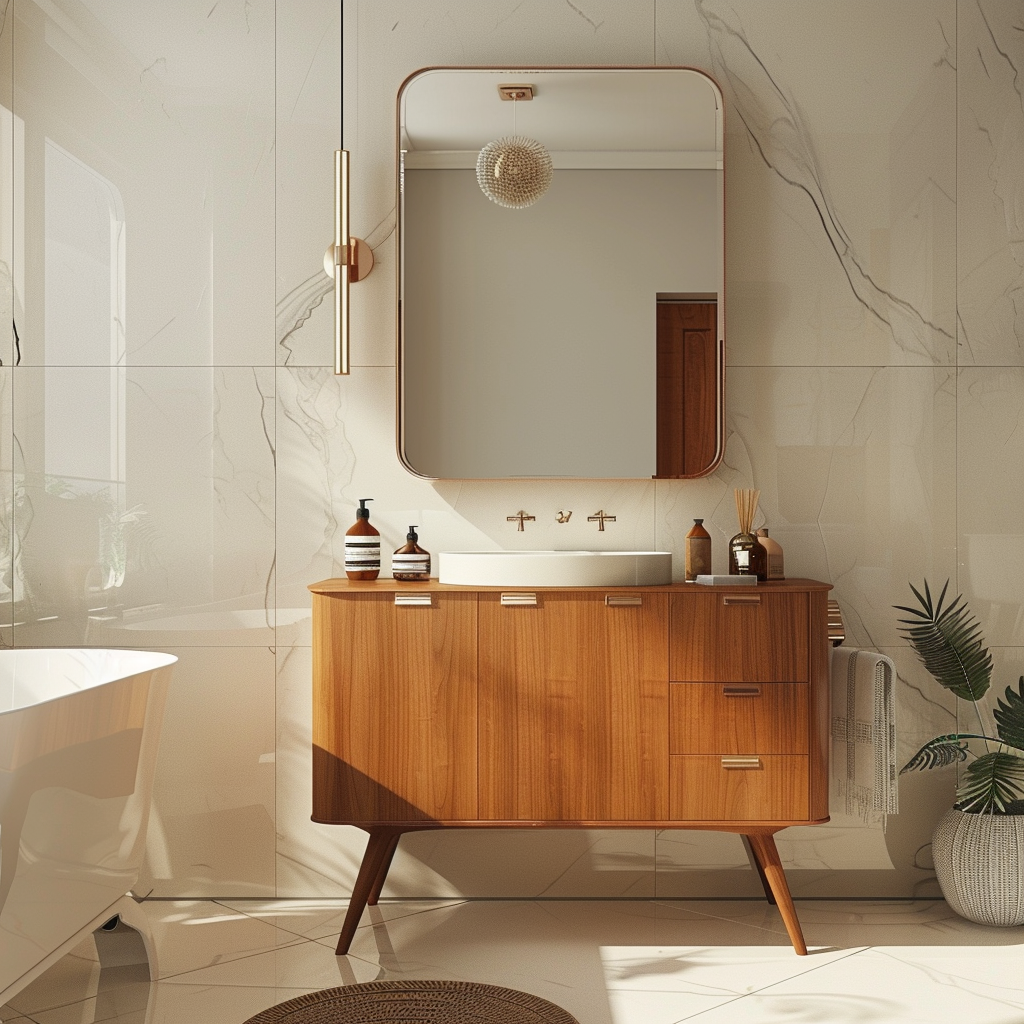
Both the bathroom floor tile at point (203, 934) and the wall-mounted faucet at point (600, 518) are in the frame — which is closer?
the bathroom floor tile at point (203, 934)

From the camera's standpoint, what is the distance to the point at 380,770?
2.44 m

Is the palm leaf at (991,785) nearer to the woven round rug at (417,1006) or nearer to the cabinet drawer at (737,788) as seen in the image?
the cabinet drawer at (737,788)

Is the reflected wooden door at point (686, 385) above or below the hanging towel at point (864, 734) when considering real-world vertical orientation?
above

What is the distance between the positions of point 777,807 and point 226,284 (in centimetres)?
204

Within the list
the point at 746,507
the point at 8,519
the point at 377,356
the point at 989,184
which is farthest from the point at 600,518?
the point at 8,519

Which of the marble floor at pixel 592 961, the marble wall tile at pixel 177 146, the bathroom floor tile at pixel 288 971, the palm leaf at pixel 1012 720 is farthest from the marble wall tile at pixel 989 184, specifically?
the bathroom floor tile at pixel 288 971

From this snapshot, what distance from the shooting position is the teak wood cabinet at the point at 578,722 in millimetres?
2439

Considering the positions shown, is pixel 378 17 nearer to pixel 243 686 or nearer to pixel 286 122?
pixel 286 122

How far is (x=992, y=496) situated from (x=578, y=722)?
1406 mm

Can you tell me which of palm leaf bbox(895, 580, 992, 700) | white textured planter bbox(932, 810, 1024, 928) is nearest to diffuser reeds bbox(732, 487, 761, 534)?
palm leaf bbox(895, 580, 992, 700)

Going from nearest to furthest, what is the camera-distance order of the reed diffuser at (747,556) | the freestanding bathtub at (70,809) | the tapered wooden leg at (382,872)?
the freestanding bathtub at (70,809), the tapered wooden leg at (382,872), the reed diffuser at (747,556)

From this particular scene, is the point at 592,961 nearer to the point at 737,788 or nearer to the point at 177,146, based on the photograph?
→ the point at 737,788

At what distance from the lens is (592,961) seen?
2.44m

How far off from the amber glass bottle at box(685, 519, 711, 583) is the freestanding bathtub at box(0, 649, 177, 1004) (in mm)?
1341
